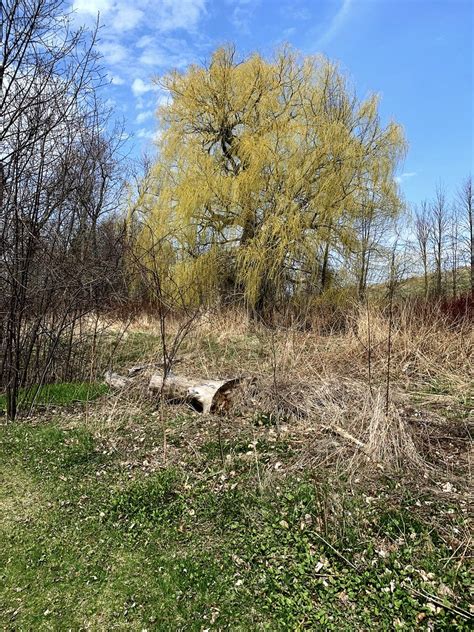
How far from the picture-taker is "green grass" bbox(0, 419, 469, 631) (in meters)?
2.11

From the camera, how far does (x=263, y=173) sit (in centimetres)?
1312

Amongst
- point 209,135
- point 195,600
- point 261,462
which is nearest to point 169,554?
point 195,600

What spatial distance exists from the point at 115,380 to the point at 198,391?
1980mm

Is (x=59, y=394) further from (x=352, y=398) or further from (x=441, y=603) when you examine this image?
(x=441, y=603)

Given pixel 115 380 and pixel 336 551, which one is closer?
pixel 336 551

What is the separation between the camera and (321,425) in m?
4.06

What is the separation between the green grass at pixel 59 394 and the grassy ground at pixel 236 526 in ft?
3.82

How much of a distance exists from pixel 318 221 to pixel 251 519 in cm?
1143

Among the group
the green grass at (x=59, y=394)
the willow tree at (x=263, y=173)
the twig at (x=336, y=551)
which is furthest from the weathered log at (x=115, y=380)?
the willow tree at (x=263, y=173)

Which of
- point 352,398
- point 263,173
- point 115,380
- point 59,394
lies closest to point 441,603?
point 352,398

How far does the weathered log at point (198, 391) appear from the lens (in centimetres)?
488

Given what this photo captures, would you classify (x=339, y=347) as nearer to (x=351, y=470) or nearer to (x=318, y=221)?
(x=351, y=470)

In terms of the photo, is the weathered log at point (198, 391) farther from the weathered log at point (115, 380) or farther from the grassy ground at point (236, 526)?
the weathered log at point (115, 380)

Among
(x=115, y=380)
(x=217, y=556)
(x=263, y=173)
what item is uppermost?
(x=263, y=173)
